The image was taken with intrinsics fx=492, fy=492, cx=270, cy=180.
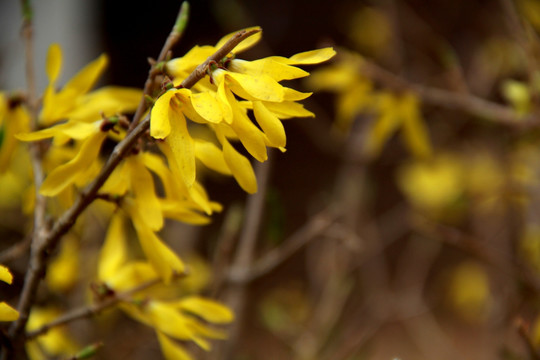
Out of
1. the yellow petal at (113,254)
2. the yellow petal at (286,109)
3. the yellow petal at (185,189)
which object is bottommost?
the yellow petal at (113,254)

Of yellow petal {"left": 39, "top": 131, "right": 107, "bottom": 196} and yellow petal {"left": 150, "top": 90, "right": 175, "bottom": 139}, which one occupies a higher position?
yellow petal {"left": 150, "top": 90, "right": 175, "bottom": 139}

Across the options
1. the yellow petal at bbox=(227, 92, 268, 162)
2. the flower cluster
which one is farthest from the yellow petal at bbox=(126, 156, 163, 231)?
the yellow petal at bbox=(227, 92, 268, 162)

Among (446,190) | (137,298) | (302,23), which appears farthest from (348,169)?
(137,298)

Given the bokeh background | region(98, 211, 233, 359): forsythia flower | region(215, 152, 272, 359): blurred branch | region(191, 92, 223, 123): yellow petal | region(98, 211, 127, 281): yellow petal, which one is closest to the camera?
region(191, 92, 223, 123): yellow petal

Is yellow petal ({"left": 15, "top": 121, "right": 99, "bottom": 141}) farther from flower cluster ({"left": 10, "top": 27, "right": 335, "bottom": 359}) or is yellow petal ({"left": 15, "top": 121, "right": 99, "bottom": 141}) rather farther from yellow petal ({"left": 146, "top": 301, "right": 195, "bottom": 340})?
yellow petal ({"left": 146, "top": 301, "right": 195, "bottom": 340})

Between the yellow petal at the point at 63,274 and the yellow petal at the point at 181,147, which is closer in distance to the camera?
the yellow petal at the point at 181,147

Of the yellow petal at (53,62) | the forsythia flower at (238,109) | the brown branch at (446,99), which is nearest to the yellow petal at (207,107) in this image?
the forsythia flower at (238,109)

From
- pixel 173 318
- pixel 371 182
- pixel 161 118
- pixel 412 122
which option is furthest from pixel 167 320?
pixel 371 182

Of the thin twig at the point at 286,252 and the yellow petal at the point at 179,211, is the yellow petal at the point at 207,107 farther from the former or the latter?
the thin twig at the point at 286,252

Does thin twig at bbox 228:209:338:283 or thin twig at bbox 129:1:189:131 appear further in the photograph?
thin twig at bbox 228:209:338:283
